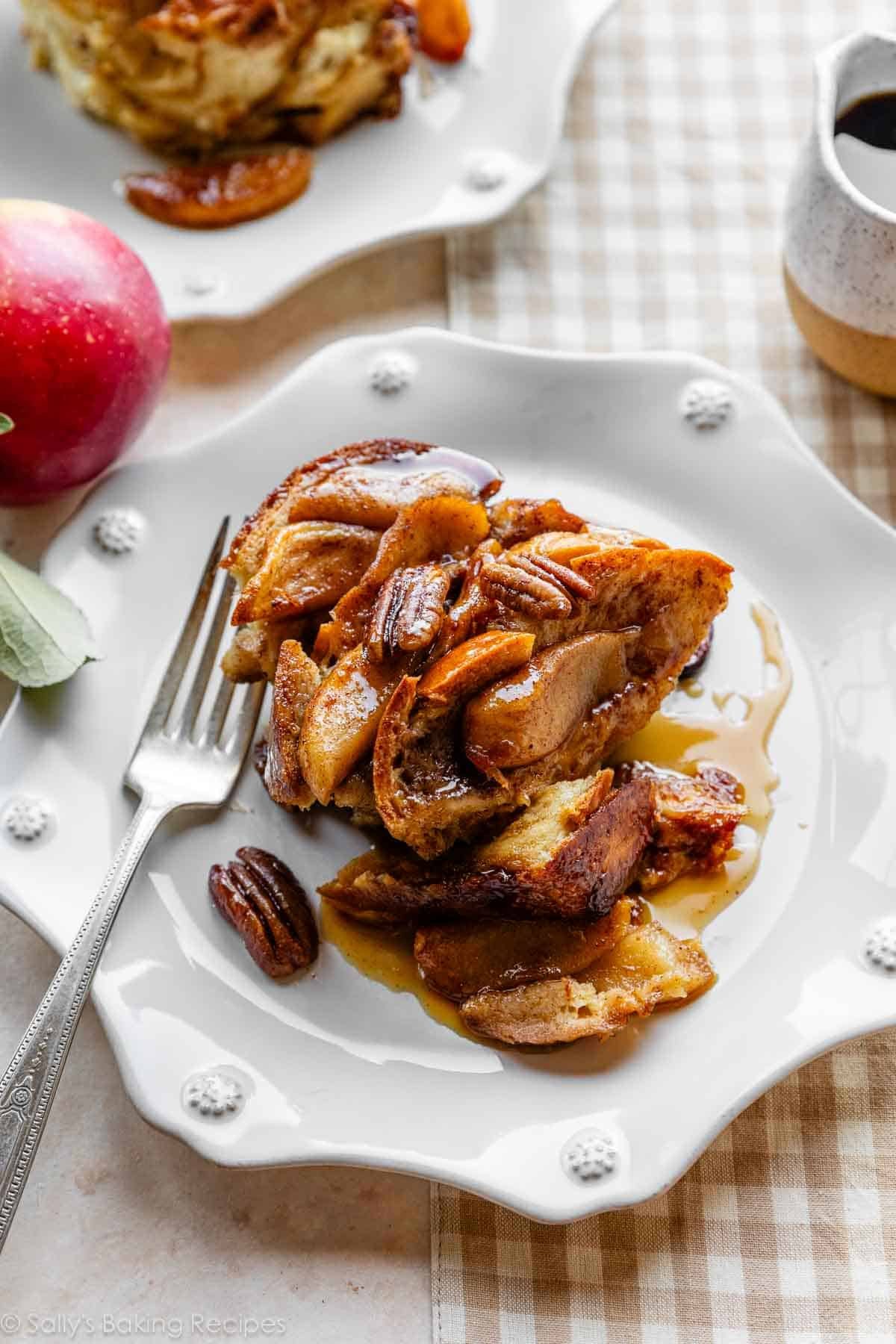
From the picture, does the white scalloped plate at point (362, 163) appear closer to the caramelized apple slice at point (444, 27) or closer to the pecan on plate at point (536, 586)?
the caramelized apple slice at point (444, 27)

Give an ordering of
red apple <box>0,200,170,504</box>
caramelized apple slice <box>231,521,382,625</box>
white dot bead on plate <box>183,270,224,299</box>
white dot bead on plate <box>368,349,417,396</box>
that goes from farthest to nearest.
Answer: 1. white dot bead on plate <box>183,270,224,299</box>
2. white dot bead on plate <box>368,349,417,396</box>
3. red apple <box>0,200,170,504</box>
4. caramelized apple slice <box>231,521,382,625</box>

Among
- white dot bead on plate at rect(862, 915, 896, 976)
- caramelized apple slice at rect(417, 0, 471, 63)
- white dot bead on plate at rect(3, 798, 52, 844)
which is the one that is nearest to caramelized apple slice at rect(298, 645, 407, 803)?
white dot bead on plate at rect(3, 798, 52, 844)

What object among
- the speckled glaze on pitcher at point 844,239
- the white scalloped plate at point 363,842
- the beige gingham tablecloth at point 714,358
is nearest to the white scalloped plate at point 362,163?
the beige gingham tablecloth at point 714,358

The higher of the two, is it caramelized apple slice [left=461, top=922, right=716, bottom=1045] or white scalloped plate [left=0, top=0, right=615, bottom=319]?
white scalloped plate [left=0, top=0, right=615, bottom=319]

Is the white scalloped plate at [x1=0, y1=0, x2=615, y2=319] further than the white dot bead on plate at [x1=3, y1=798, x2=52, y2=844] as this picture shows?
Yes

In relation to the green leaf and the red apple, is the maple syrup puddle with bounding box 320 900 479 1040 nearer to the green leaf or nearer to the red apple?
the green leaf

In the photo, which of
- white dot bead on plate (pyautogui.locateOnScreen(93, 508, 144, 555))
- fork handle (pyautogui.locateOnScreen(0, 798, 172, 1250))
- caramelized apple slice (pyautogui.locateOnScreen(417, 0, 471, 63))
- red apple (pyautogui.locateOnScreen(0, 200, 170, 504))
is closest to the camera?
fork handle (pyautogui.locateOnScreen(0, 798, 172, 1250))

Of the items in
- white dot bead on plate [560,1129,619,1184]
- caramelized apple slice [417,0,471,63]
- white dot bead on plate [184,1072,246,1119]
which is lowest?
white dot bead on plate [560,1129,619,1184]
